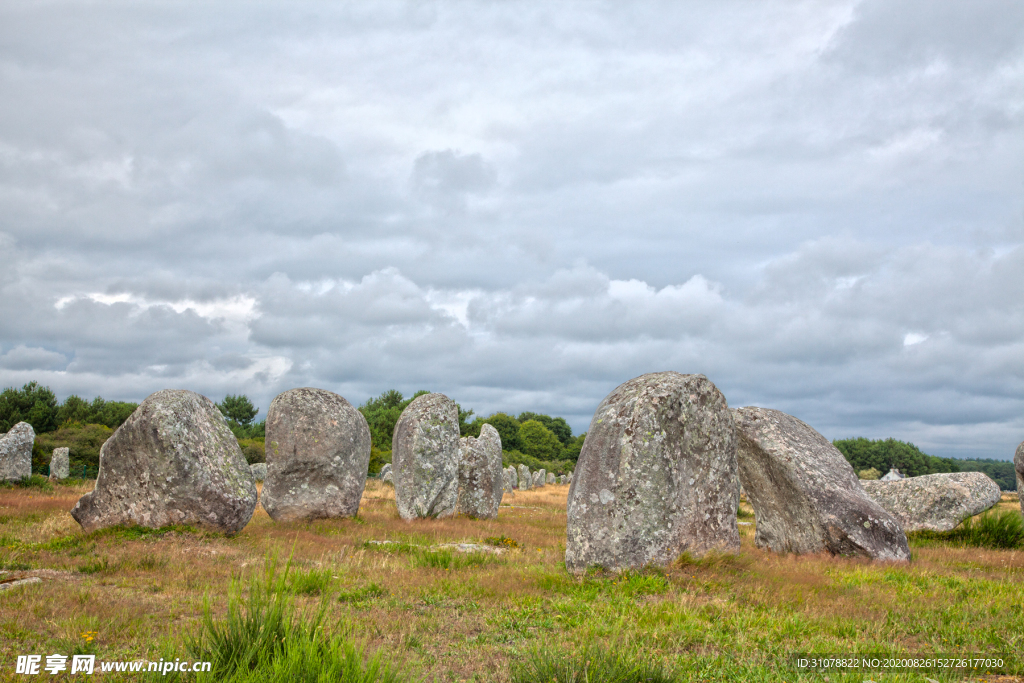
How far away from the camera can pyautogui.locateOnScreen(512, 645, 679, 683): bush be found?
4766 millimetres

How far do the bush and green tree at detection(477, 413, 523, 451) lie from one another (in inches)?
3232

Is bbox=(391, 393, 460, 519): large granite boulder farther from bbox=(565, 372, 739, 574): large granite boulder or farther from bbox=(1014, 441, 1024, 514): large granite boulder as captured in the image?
bbox=(1014, 441, 1024, 514): large granite boulder

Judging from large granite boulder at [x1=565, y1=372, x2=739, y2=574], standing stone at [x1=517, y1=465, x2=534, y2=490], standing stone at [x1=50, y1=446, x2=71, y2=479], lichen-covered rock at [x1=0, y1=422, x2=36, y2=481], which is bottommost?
standing stone at [x1=517, y1=465, x2=534, y2=490]

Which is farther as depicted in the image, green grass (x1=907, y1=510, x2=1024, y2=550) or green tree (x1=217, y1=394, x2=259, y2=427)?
green tree (x1=217, y1=394, x2=259, y2=427)

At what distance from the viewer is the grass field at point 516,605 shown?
5875 mm

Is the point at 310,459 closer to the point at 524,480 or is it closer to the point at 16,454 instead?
the point at 16,454

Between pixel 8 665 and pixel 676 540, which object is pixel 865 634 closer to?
pixel 676 540

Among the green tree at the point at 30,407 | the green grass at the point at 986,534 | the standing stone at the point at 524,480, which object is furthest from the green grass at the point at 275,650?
the green tree at the point at 30,407

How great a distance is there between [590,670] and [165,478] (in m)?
10.6

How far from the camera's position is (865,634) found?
677 cm

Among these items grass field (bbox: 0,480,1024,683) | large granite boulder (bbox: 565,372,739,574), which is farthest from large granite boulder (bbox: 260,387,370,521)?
large granite boulder (bbox: 565,372,739,574)

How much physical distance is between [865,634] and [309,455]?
1411 centimetres

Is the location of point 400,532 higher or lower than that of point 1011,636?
lower

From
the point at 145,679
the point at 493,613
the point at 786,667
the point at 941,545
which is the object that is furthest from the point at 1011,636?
the point at 941,545
